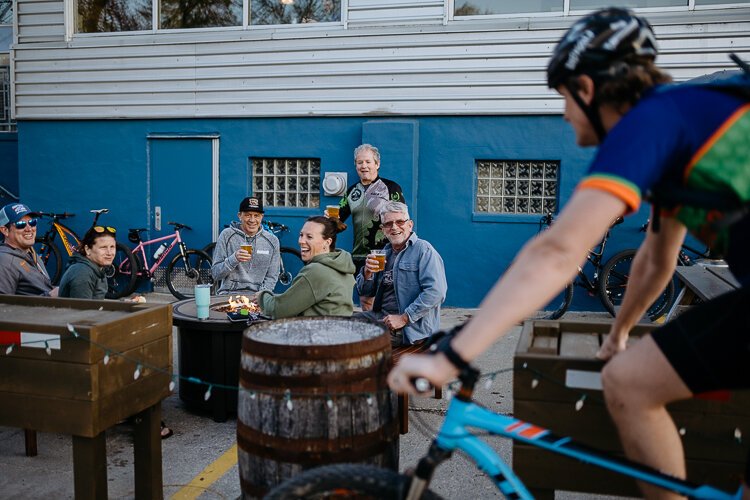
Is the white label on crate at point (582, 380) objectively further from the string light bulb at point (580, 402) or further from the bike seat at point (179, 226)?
the bike seat at point (179, 226)

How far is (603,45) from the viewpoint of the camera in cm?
181

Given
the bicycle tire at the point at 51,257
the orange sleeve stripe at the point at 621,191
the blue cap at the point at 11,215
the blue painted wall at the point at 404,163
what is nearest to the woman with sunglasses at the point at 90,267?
the blue cap at the point at 11,215

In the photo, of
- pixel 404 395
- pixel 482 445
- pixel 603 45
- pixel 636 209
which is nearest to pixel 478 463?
pixel 482 445

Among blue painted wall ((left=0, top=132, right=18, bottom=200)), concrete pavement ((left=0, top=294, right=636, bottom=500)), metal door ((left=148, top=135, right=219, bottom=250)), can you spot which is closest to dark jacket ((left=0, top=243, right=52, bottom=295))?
concrete pavement ((left=0, top=294, right=636, bottom=500))

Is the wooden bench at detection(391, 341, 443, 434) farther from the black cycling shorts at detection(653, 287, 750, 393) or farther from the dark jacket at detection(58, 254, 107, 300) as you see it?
the black cycling shorts at detection(653, 287, 750, 393)

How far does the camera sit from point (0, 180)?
456 inches

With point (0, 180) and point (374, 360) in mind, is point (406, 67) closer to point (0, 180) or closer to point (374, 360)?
point (374, 360)

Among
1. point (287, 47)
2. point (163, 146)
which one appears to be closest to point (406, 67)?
point (287, 47)

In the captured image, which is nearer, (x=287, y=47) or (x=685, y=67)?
→ (x=685, y=67)

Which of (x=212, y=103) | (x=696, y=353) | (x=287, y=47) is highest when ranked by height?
(x=287, y=47)

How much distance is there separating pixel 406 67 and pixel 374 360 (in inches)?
264

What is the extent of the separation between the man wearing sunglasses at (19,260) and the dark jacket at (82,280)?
18.1 inches

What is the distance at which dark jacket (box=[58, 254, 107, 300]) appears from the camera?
14.5 feet

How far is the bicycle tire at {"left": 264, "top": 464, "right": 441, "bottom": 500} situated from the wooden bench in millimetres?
1980
